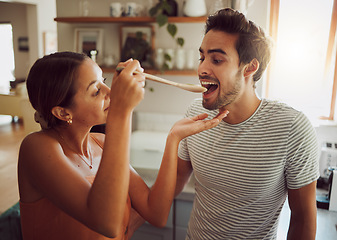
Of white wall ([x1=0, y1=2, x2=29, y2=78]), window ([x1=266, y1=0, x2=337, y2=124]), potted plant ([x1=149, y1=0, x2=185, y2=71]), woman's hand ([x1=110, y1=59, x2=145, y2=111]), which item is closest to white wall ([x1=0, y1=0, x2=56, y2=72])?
white wall ([x1=0, y1=2, x2=29, y2=78])

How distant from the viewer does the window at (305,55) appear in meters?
2.21

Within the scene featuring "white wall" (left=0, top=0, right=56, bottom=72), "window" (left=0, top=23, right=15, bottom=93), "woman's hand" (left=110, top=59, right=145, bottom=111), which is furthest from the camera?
"window" (left=0, top=23, right=15, bottom=93)

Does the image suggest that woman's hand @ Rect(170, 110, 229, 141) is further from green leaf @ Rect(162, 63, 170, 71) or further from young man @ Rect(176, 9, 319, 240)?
green leaf @ Rect(162, 63, 170, 71)

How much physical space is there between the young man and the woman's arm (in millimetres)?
178

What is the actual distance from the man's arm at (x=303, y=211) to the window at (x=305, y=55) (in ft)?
4.46

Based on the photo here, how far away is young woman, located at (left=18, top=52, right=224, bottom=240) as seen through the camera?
0.63m

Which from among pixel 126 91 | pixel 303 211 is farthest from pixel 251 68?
pixel 126 91

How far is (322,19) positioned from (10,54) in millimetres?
9922

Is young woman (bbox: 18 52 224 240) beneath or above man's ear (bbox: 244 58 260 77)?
beneath

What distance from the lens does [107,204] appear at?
0.63 meters

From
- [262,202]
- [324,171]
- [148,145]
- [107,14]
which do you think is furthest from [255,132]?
[107,14]

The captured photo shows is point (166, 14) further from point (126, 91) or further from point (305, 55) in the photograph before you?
point (126, 91)

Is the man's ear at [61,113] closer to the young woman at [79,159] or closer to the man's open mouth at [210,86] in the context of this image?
the young woman at [79,159]

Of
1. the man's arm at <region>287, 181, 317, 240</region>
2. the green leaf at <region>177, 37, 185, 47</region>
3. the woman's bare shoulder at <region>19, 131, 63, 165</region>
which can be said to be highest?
the green leaf at <region>177, 37, 185, 47</region>
